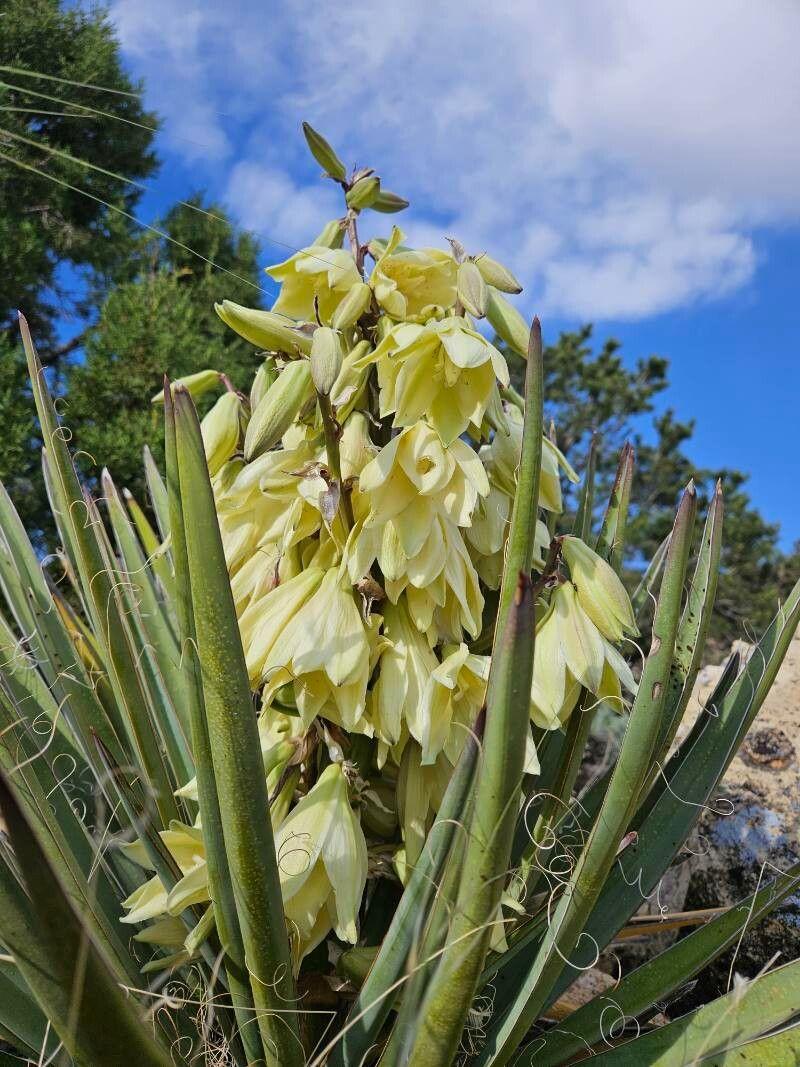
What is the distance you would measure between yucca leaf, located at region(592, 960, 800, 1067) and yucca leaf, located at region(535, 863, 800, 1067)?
0.09 m

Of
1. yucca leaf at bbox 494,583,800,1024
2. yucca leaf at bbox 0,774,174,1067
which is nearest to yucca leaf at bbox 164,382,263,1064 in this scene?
yucca leaf at bbox 0,774,174,1067

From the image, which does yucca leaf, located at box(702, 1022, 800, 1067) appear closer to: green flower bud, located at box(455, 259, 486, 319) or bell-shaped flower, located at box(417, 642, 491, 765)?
bell-shaped flower, located at box(417, 642, 491, 765)

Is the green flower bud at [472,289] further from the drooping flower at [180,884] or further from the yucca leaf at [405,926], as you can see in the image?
the drooping flower at [180,884]

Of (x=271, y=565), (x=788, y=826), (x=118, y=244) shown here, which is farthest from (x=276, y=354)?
(x=118, y=244)

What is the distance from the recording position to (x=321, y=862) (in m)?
0.66

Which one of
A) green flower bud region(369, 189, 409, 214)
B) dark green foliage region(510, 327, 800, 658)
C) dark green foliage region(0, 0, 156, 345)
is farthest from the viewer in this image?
dark green foliage region(510, 327, 800, 658)

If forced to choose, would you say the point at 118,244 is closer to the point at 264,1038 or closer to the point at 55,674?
the point at 55,674

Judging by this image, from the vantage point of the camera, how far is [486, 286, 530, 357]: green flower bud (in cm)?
77

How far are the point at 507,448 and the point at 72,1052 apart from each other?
0.56 m

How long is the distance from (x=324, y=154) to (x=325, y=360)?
0.98 ft

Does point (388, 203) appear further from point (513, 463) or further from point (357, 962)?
point (357, 962)

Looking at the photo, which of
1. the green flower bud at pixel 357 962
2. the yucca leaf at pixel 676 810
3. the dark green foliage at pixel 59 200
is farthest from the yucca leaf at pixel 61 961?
the dark green foliage at pixel 59 200

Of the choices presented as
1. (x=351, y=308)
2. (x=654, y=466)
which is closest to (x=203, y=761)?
(x=351, y=308)

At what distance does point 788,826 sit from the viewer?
4.31ft
